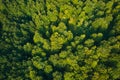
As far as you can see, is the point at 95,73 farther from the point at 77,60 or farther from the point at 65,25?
the point at 65,25

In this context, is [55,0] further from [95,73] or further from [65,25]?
[95,73]

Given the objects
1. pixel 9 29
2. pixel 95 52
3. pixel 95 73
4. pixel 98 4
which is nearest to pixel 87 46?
pixel 95 52

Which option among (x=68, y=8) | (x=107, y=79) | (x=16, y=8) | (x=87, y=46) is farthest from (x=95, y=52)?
(x=16, y=8)

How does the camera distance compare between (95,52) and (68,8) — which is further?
(68,8)

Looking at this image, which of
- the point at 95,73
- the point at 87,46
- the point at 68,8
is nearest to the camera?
the point at 95,73

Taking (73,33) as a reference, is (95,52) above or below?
below

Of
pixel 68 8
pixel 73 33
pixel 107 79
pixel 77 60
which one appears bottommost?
pixel 107 79

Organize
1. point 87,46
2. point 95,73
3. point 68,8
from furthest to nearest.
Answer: point 68,8, point 87,46, point 95,73
